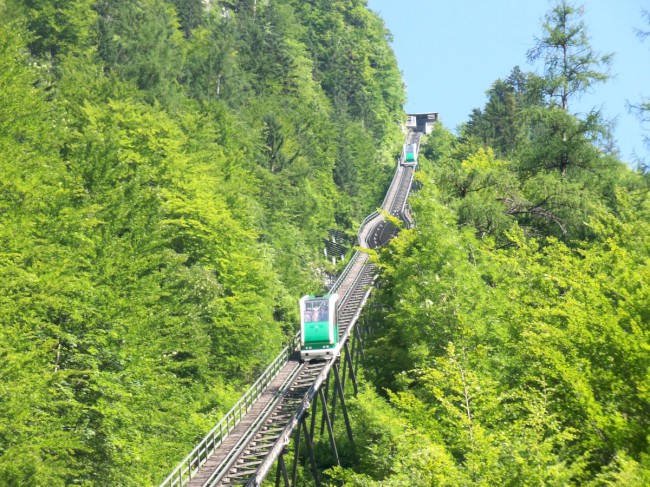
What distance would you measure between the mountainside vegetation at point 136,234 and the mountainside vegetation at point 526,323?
9032mm

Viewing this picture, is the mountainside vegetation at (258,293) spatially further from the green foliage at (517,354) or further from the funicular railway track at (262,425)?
the funicular railway track at (262,425)

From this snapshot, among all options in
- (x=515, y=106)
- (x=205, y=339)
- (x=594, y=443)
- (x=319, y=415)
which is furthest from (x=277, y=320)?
(x=515, y=106)

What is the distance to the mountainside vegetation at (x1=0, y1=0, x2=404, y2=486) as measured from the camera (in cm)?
2673

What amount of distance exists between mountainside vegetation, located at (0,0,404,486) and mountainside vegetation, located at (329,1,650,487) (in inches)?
356

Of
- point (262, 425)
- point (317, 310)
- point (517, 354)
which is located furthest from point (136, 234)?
point (517, 354)

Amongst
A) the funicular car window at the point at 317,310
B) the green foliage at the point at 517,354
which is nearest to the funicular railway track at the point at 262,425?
the funicular car window at the point at 317,310

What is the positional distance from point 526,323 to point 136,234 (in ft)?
65.4

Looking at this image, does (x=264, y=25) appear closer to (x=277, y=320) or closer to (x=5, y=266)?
(x=277, y=320)

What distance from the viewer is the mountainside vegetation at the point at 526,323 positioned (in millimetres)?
15125

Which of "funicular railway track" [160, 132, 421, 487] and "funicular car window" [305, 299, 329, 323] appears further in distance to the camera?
"funicular car window" [305, 299, 329, 323]

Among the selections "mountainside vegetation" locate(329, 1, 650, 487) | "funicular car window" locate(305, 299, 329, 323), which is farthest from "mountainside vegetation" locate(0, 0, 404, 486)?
"mountainside vegetation" locate(329, 1, 650, 487)

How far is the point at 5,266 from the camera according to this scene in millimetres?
26328

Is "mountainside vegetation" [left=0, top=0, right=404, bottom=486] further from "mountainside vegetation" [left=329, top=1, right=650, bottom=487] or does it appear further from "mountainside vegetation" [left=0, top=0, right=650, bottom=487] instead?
"mountainside vegetation" [left=329, top=1, right=650, bottom=487]

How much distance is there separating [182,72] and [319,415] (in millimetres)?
42159
